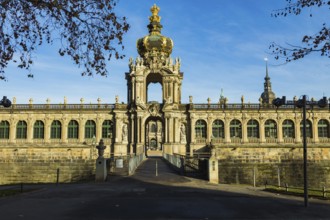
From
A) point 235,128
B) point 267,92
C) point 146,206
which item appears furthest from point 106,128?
point 267,92

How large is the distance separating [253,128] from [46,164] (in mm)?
36930

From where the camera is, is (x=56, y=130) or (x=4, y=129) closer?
(x=4, y=129)

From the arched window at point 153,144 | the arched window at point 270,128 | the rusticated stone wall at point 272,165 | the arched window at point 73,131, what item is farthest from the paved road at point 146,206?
the arched window at point 153,144

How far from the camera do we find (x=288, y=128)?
2425 inches

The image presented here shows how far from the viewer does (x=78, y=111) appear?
201 feet

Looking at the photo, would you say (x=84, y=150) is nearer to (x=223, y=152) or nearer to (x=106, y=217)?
(x=223, y=152)

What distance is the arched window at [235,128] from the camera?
60.9 meters

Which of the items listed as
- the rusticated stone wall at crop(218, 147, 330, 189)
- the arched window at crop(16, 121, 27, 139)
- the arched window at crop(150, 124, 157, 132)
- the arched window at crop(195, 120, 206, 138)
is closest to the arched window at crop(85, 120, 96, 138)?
the arched window at crop(16, 121, 27, 139)

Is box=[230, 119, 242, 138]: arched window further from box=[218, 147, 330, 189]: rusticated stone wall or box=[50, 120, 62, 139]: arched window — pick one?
box=[50, 120, 62, 139]: arched window

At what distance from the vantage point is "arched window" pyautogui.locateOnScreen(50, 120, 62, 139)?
2397 inches

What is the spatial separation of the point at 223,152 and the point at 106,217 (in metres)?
30.8

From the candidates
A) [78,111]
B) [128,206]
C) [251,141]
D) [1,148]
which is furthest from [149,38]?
[128,206]

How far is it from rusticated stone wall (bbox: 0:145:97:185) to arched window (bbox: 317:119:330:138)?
4130cm

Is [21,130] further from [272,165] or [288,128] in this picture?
[288,128]
